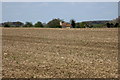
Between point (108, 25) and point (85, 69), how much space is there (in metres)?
29.1

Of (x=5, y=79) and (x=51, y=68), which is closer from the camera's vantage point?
(x=5, y=79)

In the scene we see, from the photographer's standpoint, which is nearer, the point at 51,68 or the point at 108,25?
the point at 51,68

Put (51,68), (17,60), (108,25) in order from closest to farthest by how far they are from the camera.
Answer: (51,68)
(17,60)
(108,25)

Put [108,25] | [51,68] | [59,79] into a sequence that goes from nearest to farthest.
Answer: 1. [59,79]
2. [51,68]
3. [108,25]

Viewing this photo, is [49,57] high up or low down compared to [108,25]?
down

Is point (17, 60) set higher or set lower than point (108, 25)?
lower

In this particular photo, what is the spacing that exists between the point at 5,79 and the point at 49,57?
3.05m

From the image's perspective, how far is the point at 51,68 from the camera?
7117 millimetres

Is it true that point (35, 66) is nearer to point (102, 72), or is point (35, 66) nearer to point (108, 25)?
point (102, 72)

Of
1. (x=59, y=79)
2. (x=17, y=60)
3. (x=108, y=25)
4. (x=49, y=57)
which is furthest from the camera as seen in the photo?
(x=108, y=25)

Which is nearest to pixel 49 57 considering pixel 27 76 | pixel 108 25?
pixel 27 76

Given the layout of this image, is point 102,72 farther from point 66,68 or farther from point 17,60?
point 17,60

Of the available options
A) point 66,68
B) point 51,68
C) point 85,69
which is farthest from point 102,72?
point 51,68

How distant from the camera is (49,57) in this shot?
892 centimetres
